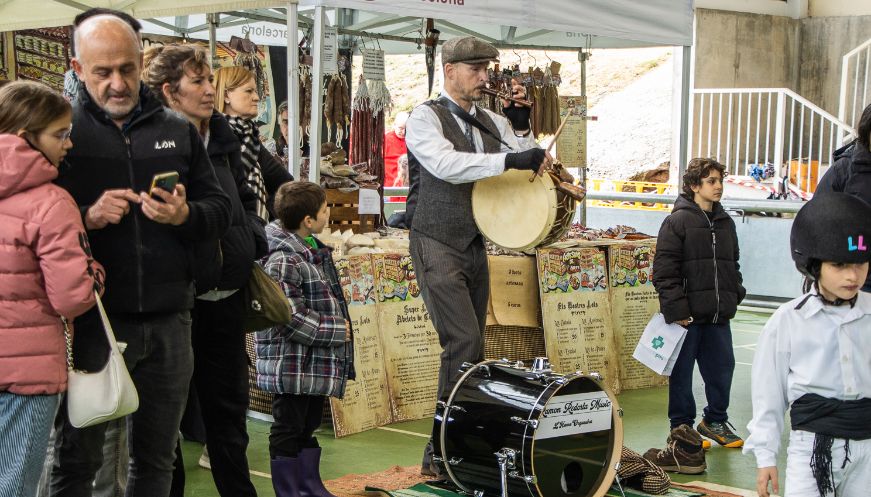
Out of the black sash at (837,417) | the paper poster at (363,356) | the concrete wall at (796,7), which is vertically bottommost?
the paper poster at (363,356)

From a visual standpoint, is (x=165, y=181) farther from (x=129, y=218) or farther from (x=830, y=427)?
(x=830, y=427)

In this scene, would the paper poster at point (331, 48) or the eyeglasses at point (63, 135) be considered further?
the paper poster at point (331, 48)

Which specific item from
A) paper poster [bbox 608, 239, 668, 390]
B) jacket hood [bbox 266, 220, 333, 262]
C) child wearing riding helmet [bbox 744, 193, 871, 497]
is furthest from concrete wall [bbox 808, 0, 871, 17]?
child wearing riding helmet [bbox 744, 193, 871, 497]

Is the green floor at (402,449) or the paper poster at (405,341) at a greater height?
the paper poster at (405,341)

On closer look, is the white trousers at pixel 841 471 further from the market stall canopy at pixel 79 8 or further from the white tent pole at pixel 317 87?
the market stall canopy at pixel 79 8

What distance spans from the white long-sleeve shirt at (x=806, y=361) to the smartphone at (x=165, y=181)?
5.71ft

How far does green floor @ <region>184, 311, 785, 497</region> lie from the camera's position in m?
5.33

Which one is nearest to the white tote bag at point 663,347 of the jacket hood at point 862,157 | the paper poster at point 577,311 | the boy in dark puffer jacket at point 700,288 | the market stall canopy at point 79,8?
the boy in dark puffer jacket at point 700,288

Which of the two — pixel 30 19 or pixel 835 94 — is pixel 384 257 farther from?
pixel 835 94

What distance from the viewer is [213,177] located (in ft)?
11.1

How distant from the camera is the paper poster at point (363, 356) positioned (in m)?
6.24

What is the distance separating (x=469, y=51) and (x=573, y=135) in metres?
4.01

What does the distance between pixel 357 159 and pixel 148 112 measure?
4898 mm

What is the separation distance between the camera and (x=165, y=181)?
3.03 meters
